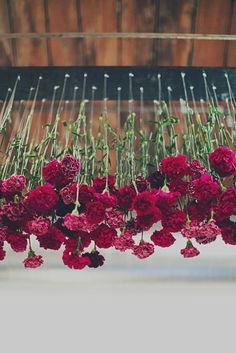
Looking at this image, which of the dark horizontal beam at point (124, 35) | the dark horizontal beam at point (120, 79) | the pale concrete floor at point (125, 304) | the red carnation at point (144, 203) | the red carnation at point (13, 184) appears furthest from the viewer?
the dark horizontal beam at point (120, 79)

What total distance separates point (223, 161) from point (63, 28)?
2.87 ft

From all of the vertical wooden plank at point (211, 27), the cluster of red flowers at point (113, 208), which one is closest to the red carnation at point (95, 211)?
the cluster of red flowers at point (113, 208)

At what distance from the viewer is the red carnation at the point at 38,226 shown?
1848 mm

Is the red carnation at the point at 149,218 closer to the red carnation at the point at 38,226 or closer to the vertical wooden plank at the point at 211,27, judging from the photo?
the red carnation at the point at 38,226

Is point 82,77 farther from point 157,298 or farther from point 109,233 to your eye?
point 157,298

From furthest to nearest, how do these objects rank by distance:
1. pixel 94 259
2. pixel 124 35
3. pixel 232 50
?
pixel 232 50, pixel 124 35, pixel 94 259

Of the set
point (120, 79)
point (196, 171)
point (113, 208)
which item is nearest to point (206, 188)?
point (196, 171)

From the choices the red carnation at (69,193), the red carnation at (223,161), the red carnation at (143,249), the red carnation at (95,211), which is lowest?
the red carnation at (143,249)

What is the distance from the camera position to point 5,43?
89.1 inches

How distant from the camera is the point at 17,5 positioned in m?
2.18

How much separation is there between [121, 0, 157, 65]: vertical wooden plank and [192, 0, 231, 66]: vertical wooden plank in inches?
7.4

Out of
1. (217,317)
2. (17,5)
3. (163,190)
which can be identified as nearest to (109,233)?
(163,190)

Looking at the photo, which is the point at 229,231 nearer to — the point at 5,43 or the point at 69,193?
the point at 69,193

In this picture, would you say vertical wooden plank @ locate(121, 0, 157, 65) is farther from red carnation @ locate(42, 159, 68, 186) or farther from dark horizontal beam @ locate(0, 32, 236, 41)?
red carnation @ locate(42, 159, 68, 186)
